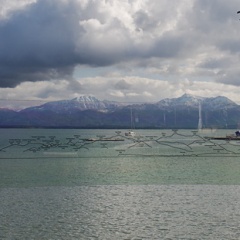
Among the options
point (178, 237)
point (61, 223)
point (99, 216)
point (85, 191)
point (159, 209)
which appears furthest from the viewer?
point (85, 191)

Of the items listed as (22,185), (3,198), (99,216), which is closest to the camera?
(99,216)

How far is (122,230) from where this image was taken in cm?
1880

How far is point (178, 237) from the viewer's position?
58.0ft

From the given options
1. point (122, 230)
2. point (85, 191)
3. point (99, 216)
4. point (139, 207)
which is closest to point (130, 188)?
point (85, 191)

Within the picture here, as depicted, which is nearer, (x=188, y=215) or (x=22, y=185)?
(x=188, y=215)

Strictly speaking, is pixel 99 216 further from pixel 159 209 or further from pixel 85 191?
pixel 85 191

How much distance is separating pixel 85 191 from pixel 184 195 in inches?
253

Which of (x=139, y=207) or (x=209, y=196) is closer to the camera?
(x=139, y=207)

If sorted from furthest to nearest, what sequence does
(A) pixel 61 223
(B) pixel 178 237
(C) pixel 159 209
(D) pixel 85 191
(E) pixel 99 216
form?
(D) pixel 85 191 < (C) pixel 159 209 < (E) pixel 99 216 < (A) pixel 61 223 < (B) pixel 178 237

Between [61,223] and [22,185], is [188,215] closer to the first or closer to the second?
[61,223]

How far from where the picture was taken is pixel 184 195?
28.6 metres

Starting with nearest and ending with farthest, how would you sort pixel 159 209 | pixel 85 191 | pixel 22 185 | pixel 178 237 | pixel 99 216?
pixel 178 237 < pixel 99 216 < pixel 159 209 < pixel 85 191 < pixel 22 185

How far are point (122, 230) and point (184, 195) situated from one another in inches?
412

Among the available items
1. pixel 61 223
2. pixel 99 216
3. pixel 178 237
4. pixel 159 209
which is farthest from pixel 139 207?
pixel 178 237
